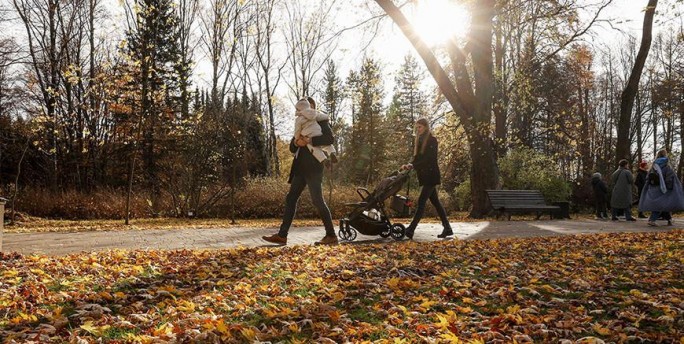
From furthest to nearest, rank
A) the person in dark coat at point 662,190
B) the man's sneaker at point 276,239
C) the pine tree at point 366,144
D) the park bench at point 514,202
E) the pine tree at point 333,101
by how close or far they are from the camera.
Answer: the pine tree at point 366,144, the pine tree at point 333,101, the park bench at point 514,202, the person in dark coat at point 662,190, the man's sneaker at point 276,239

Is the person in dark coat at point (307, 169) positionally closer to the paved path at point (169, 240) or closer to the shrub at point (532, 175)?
the paved path at point (169, 240)

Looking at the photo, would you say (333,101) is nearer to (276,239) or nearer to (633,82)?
(633,82)

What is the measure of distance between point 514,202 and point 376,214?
8.46 m

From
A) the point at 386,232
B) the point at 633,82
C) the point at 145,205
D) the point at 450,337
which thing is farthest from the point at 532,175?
the point at 450,337

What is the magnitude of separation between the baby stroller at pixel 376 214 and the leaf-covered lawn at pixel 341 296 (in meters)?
1.83

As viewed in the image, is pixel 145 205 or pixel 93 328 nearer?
pixel 93 328

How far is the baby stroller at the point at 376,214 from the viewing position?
8898mm

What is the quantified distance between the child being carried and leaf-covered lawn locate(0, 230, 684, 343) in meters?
1.48

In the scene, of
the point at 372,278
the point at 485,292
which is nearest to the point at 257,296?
the point at 372,278

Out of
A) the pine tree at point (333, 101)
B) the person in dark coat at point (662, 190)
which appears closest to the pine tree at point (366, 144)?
the pine tree at point (333, 101)

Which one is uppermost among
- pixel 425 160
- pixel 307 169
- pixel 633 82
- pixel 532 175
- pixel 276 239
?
pixel 633 82

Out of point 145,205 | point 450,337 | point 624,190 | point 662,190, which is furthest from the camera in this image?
point 145,205

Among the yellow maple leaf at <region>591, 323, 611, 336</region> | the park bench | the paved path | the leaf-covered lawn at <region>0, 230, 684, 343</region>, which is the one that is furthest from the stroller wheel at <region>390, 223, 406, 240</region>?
the park bench

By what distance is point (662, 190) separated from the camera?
41.2 ft
